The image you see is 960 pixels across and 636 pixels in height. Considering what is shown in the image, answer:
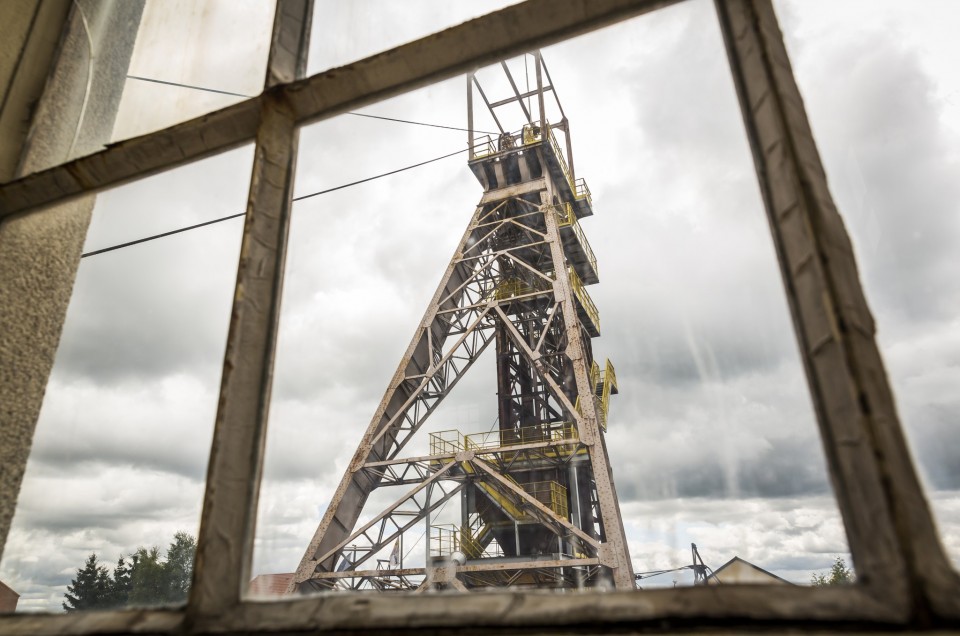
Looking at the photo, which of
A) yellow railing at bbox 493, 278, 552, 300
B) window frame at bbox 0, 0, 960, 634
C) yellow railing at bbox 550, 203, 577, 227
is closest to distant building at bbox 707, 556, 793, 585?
window frame at bbox 0, 0, 960, 634

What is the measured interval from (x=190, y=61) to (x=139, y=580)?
1443mm

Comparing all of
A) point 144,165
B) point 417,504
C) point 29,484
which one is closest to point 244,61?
point 144,165

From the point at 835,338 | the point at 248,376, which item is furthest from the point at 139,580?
the point at 835,338

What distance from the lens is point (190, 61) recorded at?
67.8 inches

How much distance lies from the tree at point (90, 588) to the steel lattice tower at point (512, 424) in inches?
276

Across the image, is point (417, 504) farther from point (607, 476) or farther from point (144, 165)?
point (144, 165)

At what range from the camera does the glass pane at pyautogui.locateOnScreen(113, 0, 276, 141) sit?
5.08ft

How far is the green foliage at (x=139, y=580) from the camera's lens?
3.73ft

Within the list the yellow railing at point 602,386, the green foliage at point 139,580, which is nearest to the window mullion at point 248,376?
the green foliage at point 139,580

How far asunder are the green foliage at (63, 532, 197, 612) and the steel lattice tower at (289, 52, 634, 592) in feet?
23.0

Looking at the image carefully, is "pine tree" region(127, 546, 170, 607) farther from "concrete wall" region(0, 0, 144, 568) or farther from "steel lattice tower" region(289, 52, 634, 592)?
"steel lattice tower" region(289, 52, 634, 592)

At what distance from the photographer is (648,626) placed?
1.94 ft

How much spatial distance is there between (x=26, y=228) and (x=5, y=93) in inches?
14.8

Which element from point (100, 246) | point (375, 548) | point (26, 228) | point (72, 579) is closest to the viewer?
point (72, 579)
